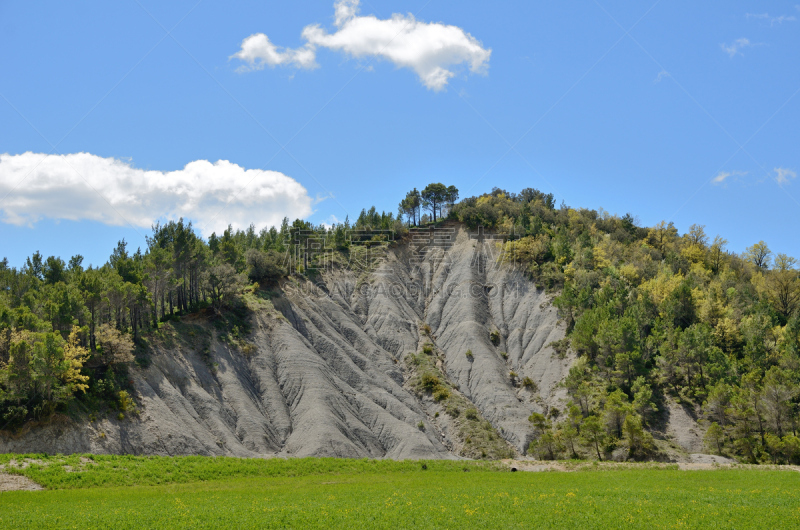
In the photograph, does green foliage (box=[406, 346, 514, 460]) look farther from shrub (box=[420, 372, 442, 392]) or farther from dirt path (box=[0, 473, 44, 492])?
dirt path (box=[0, 473, 44, 492])

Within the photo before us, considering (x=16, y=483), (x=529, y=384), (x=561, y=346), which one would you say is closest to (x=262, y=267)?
(x=529, y=384)

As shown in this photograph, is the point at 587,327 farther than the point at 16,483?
Yes

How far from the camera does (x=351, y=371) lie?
233 feet

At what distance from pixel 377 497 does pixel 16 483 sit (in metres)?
23.0

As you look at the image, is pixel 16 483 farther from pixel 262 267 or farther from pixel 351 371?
pixel 262 267

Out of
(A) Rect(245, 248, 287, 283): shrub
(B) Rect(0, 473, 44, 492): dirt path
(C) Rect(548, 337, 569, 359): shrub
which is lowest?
(B) Rect(0, 473, 44, 492): dirt path

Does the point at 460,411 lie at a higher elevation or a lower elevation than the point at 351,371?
lower

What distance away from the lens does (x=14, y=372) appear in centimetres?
4334

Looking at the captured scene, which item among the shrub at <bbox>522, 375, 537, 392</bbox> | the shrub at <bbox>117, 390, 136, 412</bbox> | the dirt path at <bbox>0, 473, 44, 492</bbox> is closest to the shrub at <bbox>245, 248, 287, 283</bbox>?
the shrub at <bbox>117, 390, 136, 412</bbox>

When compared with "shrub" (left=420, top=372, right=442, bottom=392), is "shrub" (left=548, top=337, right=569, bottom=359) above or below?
above

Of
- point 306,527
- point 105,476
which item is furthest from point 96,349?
point 306,527

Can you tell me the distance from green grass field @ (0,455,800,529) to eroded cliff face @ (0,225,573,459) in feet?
29.7

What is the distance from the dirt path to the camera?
3228 centimetres

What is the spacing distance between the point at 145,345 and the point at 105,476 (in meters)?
23.6
